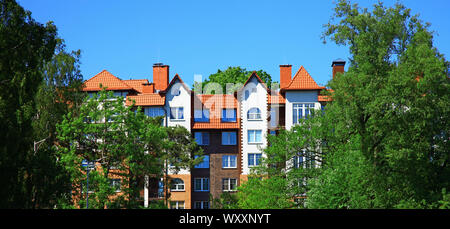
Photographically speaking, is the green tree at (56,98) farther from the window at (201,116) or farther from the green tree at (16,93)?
the window at (201,116)

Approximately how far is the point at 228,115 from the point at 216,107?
178cm

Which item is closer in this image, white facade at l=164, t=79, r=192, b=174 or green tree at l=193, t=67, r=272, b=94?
white facade at l=164, t=79, r=192, b=174

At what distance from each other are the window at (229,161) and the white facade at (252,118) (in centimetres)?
183

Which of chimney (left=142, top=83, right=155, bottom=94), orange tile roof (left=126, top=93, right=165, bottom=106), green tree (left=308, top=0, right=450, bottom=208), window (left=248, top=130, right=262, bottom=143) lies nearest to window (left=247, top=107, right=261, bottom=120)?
window (left=248, top=130, right=262, bottom=143)

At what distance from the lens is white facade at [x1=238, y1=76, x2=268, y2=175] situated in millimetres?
67000

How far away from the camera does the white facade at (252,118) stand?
2638 inches

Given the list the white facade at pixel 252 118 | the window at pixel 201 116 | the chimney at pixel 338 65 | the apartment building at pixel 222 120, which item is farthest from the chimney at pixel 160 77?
the chimney at pixel 338 65

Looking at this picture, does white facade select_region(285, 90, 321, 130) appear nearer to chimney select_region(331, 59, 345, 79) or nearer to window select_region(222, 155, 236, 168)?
chimney select_region(331, 59, 345, 79)

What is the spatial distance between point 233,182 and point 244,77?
61.4 feet

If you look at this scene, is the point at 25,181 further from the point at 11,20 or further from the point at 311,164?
the point at 311,164

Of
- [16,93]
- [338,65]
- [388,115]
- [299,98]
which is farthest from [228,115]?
[16,93]

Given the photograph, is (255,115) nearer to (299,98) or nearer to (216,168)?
(299,98)
